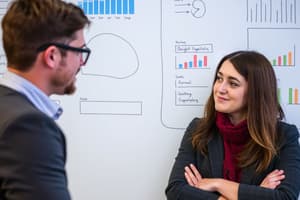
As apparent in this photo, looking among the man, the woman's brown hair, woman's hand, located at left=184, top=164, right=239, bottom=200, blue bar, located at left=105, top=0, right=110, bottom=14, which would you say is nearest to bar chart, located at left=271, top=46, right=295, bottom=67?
the woman's brown hair

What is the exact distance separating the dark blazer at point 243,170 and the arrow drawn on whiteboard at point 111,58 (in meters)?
0.46

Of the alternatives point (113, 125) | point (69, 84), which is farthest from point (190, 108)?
point (69, 84)

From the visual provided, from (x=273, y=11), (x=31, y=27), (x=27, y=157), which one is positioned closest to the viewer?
(x=27, y=157)

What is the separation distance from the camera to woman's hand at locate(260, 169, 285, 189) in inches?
71.1

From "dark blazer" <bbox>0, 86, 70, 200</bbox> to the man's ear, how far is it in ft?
0.60

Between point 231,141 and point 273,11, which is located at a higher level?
point 273,11

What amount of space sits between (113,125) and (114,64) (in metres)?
0.34

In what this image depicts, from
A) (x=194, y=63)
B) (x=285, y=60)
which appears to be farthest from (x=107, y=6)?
(x=285, y=60)

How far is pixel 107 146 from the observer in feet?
7.29

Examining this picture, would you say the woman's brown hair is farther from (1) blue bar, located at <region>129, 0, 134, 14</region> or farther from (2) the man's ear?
(2) the man's ear

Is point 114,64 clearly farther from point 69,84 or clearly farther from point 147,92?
point 69,84

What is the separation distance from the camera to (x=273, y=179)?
5.96 ft

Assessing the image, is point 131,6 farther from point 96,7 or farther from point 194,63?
point 194,63

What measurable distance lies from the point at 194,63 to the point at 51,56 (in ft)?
3.67
